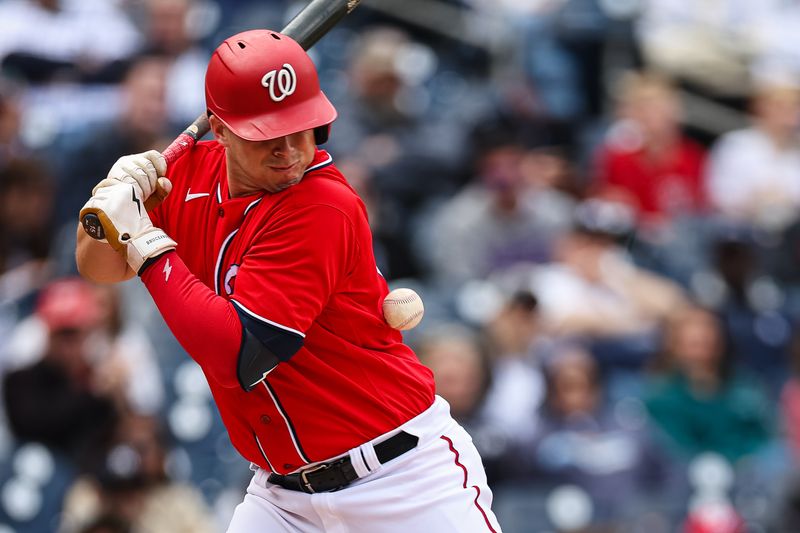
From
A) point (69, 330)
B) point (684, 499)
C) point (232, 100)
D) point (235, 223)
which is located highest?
point (232, 100)

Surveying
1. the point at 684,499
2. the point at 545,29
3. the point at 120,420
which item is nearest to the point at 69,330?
the point at 120,420

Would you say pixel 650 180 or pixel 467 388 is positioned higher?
pixel 467 388

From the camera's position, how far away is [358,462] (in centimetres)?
359

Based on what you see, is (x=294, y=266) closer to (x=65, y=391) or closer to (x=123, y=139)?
(x=65, y=391)

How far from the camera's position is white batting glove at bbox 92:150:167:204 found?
11.1 feet

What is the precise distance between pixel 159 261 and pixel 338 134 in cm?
522

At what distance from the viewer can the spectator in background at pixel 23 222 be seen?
7.18m

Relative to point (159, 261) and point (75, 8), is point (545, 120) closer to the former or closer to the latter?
point (75, 8)

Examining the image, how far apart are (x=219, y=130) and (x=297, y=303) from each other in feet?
1.72

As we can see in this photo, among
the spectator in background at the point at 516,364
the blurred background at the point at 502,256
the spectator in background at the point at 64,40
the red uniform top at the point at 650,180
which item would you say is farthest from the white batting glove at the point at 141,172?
the red uniform top at the point at 650,180

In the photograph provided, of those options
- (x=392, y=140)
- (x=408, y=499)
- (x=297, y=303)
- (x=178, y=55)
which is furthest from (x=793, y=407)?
(x=297, y=303)

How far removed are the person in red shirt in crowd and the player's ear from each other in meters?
5.29

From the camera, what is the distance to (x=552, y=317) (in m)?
7.41

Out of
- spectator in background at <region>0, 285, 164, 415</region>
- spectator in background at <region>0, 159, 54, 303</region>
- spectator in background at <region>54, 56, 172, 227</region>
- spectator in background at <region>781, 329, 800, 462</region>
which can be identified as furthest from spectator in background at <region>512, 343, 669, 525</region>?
spectator in background at <region>0, 159, 54, 303</region>
